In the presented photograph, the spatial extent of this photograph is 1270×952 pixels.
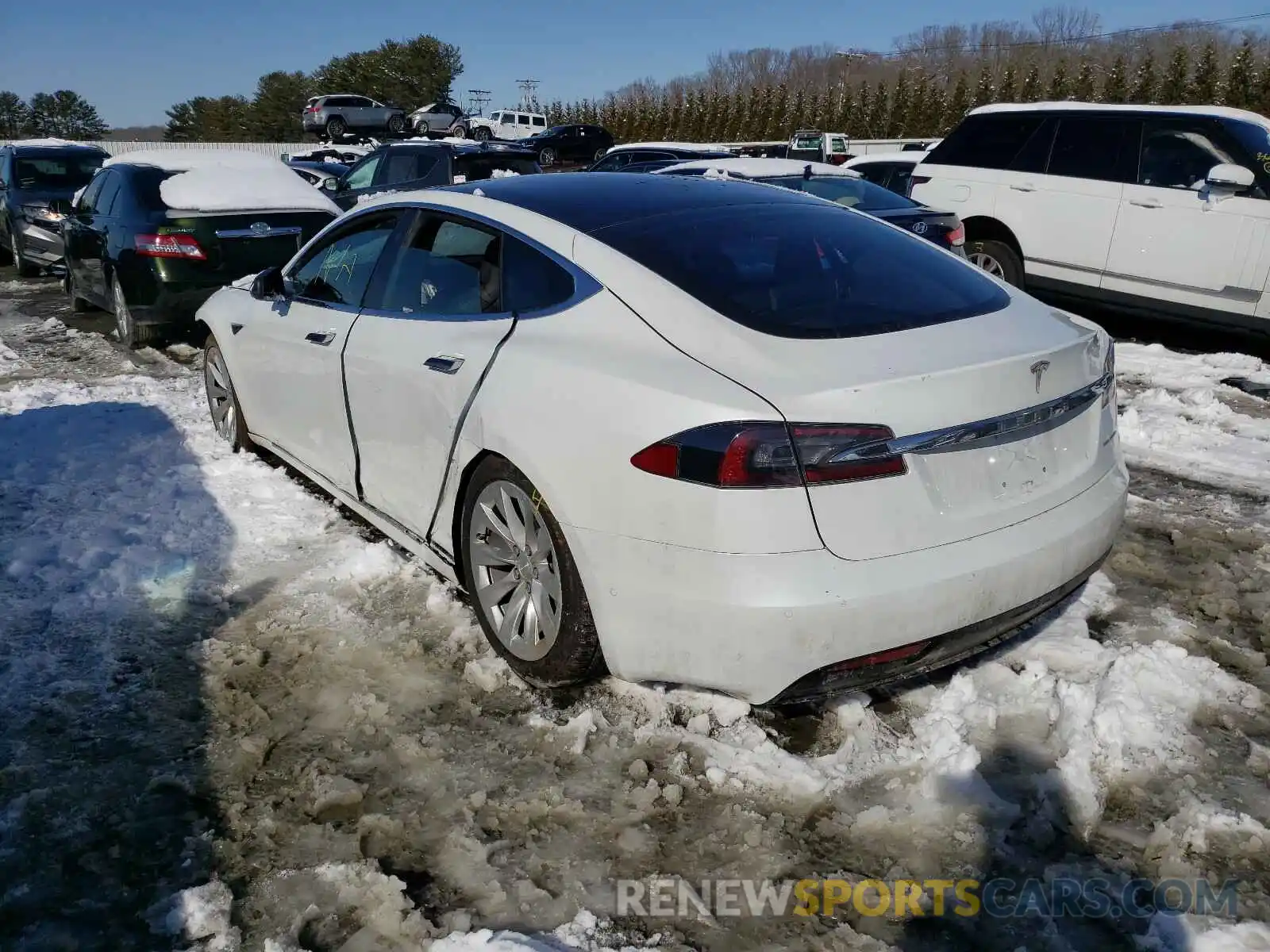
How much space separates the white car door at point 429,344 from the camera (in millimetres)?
3174

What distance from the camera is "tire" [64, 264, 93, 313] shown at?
9727mm

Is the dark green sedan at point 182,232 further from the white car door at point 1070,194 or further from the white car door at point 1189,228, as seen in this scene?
the white car door at point 1189,228

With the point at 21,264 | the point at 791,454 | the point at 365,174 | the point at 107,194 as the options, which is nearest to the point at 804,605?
the point at 791,454

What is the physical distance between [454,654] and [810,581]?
149cm

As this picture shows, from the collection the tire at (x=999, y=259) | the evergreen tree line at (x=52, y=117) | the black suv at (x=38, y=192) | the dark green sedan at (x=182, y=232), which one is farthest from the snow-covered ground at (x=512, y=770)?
the evergreen tree line at (x=52, y=117)

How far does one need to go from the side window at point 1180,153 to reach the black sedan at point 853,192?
1463 millimetres

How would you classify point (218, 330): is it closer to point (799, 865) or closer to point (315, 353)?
point (315, 353)

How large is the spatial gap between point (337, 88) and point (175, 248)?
60121 mm

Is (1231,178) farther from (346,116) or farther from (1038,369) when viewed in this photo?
(346,116)

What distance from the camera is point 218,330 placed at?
5.25 meters

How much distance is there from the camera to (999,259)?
28.7ft

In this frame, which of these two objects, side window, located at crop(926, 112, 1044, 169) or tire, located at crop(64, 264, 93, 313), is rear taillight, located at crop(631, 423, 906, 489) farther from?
tire, located at crop(64, 264, 93, 313)

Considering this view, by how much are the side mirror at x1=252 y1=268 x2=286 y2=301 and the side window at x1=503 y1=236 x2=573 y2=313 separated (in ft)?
5.91

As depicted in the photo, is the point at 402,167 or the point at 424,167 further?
the point at 402,167
